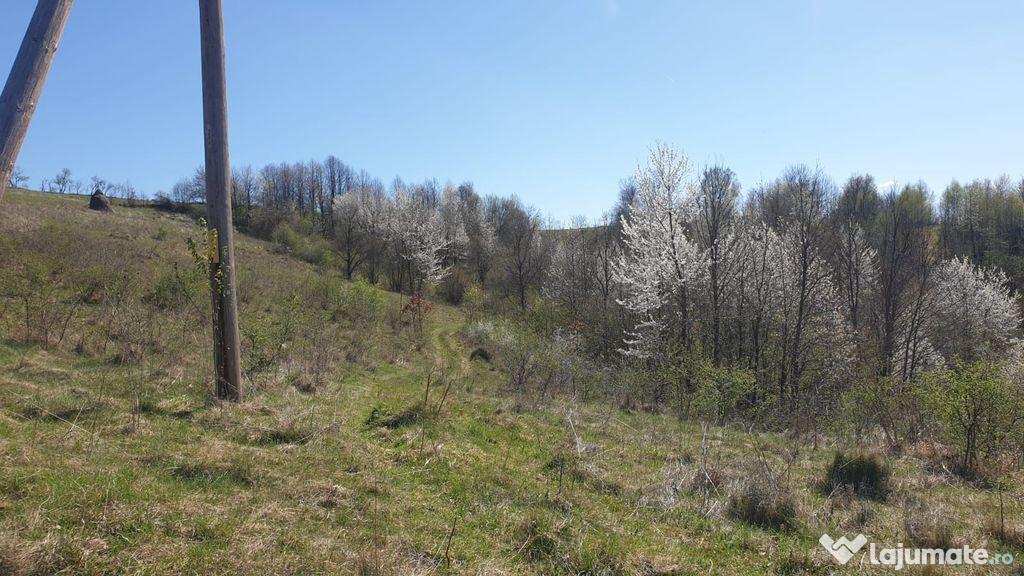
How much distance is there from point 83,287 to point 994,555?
15.7 meters

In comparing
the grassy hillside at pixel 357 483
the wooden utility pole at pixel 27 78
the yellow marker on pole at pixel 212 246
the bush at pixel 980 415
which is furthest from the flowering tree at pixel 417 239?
the wooden utility pole at pixel 27 78

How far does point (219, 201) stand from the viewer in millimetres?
6012

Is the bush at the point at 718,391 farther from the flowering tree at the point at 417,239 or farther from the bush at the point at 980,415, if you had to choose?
the flowering tree at the point at 417,239

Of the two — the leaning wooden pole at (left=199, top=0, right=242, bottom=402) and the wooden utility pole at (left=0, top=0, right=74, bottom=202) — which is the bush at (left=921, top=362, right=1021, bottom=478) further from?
the wooden utility pole at (left=0, top=0, right=74, bottom=202)

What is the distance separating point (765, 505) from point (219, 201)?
675 centimetres

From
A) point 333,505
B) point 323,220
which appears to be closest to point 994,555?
point 333,505

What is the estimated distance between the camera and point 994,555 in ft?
13.7

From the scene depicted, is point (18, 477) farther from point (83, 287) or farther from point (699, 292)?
point (699, 292)

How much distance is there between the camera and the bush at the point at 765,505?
469 centimetres

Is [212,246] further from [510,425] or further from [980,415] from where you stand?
[980,415]

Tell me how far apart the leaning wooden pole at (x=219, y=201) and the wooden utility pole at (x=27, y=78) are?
3.22 metres

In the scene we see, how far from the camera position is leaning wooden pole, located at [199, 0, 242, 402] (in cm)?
583

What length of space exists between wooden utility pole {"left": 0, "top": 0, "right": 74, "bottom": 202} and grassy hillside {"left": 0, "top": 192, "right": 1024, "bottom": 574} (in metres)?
2.03

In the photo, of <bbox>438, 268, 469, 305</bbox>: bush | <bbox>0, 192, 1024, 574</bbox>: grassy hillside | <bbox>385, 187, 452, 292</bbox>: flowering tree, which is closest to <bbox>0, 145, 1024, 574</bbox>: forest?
<bbox>0, 192, 1024, 574</bbox>: grassy hillside
